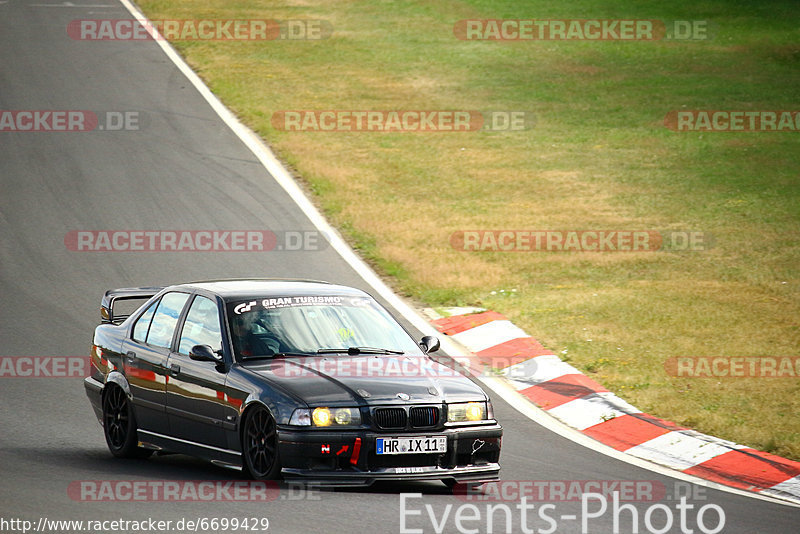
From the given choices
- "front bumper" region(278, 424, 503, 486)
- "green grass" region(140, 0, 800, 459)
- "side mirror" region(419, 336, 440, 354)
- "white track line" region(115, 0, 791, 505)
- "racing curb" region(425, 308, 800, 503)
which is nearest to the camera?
"front bumper" region(278, 424, 503, 486)

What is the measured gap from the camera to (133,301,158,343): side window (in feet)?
30.8

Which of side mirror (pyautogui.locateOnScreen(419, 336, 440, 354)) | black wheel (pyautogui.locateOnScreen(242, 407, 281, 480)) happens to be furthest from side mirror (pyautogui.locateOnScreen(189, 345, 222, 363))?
side mirror (pyautogui.locateOnScreen(419, 336, 440, 354))

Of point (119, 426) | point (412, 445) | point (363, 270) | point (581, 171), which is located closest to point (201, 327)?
point (119, 426)

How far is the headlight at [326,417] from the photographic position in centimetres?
755

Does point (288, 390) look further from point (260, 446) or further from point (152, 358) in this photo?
point (152, 358)

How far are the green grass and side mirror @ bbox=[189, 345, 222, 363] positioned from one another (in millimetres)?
4765

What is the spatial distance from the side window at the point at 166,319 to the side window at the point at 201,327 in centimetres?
18

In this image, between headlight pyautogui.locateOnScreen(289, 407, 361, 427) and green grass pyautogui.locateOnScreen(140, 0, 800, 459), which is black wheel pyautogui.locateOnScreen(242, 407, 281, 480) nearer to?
headlight pyautogui.locateOnScreen(289, 407, 361, 427)

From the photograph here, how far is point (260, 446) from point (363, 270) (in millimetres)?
8188

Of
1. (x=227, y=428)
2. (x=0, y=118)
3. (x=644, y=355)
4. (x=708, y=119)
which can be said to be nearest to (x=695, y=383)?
(x=644, y=355)

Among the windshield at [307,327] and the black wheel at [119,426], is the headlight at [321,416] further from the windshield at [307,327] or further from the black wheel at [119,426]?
the black wheel at [119,426]

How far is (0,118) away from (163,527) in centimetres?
1804

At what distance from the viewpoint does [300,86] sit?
1056 inches

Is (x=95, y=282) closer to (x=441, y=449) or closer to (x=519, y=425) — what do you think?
(x=519, y=425)
